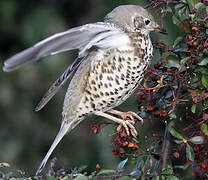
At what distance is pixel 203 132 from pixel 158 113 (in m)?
0.17

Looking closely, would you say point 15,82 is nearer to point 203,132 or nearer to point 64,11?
point 64,11

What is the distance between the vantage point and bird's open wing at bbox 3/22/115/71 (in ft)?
5.52

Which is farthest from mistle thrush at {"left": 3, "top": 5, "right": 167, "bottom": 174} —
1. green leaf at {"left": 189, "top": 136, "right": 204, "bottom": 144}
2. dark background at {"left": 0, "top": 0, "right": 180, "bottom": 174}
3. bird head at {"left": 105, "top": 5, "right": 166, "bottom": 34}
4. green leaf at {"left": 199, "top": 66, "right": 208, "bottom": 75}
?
dark background at {"left": 0, "top": 0, "right": 180, "bottom": 174}

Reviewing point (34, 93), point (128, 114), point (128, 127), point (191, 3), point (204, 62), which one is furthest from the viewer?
point (34, 93)

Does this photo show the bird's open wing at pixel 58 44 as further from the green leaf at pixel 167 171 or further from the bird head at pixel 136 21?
the green leaf at pixel 167 171

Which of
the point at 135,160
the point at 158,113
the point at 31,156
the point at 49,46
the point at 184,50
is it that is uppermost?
the point at 49,46

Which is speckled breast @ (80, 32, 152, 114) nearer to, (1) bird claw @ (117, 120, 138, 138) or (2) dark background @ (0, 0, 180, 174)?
(1) bird claw @ (117, 120, 138, 138)

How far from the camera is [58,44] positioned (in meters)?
1.85

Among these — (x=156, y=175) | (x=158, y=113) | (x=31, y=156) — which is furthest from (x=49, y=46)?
(x=31, y=156)

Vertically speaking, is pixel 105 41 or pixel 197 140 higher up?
pixel 105 41

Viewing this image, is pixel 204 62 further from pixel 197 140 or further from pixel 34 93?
pixel 34 93

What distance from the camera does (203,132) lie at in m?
1.73

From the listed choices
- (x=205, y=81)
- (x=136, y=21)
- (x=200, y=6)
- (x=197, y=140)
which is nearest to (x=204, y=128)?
(x=197, y=140)

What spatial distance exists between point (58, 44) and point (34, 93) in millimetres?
1413
